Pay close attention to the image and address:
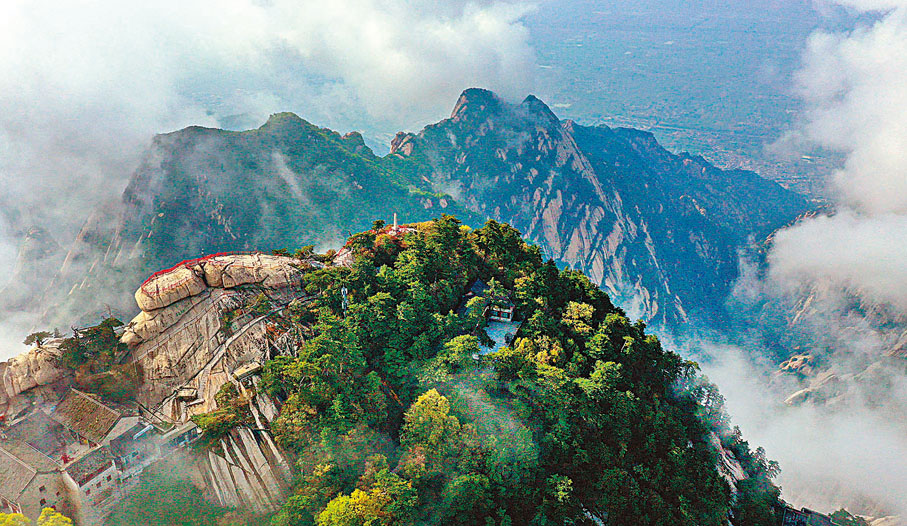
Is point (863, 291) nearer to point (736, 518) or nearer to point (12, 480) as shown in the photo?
point (736, 518)

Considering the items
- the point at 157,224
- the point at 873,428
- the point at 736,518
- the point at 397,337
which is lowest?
the point at 873,428

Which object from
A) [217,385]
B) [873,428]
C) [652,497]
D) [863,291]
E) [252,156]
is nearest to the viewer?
[652,497]

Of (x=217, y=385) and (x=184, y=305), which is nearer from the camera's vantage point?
(x=217, y=385)

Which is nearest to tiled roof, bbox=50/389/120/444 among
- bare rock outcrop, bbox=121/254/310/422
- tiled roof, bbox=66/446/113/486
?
tiled roof, bbox=66/446/113/486

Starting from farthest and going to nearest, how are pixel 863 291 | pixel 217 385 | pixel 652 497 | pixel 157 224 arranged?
1. pixel 863 291
2. pixel 157 224
3. pixel 217 385
4. pixel 652 497

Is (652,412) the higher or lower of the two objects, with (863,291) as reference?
higher

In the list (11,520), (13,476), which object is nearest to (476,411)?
(11,520)

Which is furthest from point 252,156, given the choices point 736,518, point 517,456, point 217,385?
point 736,518
